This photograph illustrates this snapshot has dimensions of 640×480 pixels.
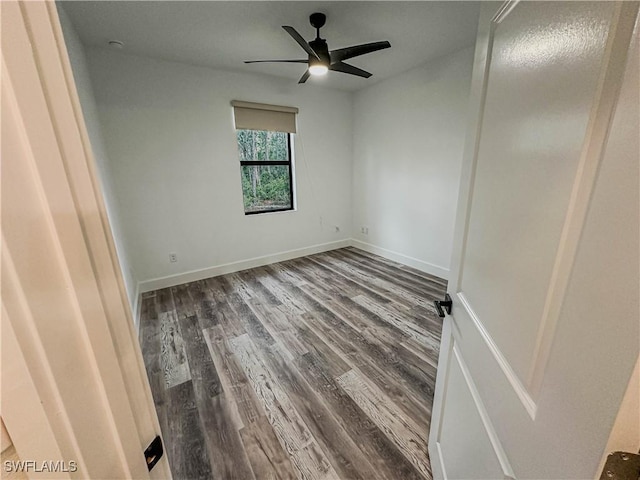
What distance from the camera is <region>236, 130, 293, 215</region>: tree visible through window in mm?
3609

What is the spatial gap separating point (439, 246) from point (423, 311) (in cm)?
111

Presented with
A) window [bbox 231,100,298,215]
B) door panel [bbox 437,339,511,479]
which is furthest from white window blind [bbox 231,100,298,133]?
door panel [bbox 437,339,511,479]

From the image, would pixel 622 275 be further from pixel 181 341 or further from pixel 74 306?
pixel 181 341

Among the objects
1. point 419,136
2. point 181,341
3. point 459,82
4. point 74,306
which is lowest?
point 181,341

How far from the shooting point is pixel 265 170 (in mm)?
3805

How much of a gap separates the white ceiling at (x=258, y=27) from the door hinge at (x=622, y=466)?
262 cm

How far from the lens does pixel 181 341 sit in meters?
2.27

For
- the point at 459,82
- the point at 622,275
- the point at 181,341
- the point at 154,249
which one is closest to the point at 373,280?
the point at 181,341

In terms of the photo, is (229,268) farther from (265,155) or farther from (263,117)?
(263,117)

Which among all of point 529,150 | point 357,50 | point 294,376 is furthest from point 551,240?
point 357,50

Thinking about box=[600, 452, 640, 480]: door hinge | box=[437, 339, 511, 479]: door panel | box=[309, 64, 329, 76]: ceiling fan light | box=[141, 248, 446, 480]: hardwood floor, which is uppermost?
box=[309, 64, 329, 76]: ceiling fan light

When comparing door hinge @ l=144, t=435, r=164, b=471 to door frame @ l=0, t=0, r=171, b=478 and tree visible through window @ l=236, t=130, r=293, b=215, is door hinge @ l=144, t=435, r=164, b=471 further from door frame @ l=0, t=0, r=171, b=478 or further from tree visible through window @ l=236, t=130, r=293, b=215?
tree visible through window @ l=236, t=130, r=293, b=215

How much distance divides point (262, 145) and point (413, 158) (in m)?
2.12

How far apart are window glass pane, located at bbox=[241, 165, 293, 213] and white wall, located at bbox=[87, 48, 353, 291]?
0.52ft
